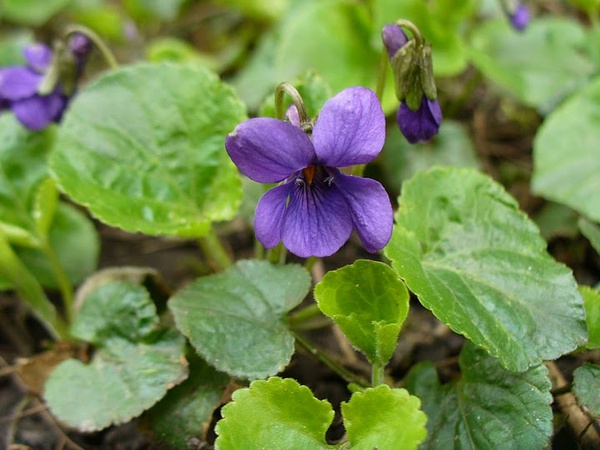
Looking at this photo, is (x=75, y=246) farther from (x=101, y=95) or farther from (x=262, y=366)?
(x=262, y=366)

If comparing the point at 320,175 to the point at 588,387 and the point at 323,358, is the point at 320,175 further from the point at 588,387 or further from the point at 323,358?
the point at 588,387

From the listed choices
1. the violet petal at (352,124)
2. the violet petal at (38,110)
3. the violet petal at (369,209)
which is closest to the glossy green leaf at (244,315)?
the violet petal at (369,209)

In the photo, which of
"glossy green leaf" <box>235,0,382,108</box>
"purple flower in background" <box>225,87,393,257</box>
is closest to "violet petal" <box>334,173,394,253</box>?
"purple flower in background" <box>225,87,393,257</box>

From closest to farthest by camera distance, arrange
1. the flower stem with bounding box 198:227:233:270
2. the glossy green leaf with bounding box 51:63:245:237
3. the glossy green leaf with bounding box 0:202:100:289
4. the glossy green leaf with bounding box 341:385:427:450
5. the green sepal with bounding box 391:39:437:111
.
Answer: the glossy green leaf with bounding box 341:385:427:450 < the green sepal with bounding box 391:39:437:111 < the glossy green leaf with bounding box 51:63:245:237 < the flower stem with bounding box 198:227:233:270 < the glossy green leaf with bounding box 0:202:100:289

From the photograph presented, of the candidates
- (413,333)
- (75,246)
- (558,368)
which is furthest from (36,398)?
(558,368)

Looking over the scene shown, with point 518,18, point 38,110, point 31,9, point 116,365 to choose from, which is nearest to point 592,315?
point 116,365

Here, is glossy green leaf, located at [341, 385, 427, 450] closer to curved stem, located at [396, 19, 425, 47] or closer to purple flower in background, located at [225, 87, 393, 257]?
purple flower in background, located at [225, 87, 393, 257]
